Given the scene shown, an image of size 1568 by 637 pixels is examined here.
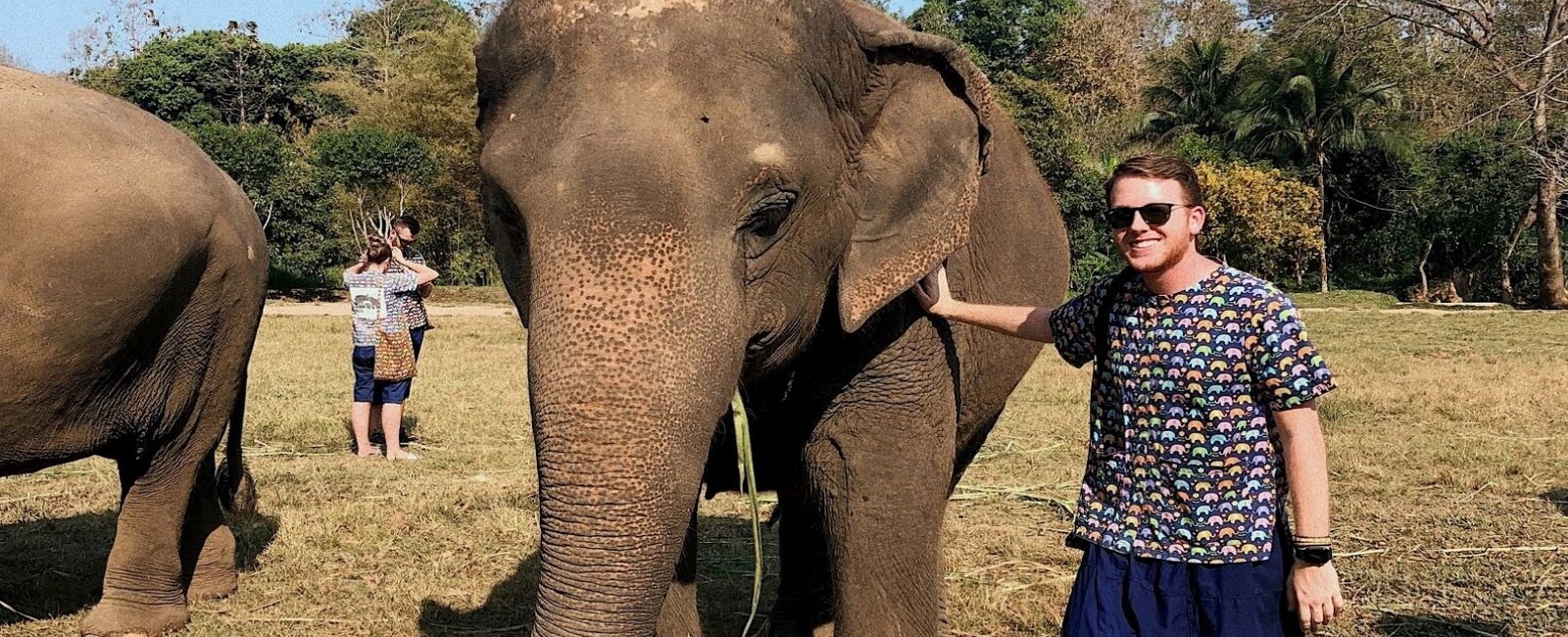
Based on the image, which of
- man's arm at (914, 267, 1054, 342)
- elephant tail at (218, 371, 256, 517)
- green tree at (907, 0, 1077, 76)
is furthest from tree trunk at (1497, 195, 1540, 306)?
man's arm at (914, 267, 1054, 342)

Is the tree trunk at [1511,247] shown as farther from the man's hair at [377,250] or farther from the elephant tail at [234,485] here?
the elephant tail at [234,485]

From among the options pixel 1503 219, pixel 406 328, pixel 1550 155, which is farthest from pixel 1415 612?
pixel 1503 219

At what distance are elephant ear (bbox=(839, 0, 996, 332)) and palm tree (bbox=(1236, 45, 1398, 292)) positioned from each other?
994 inches

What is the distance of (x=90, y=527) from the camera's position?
5.29 meters

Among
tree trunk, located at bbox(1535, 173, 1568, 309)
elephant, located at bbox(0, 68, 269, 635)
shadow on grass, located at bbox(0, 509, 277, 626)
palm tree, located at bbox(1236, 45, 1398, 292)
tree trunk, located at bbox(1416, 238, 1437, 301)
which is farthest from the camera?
palm tree, located at bbox(1236, 45, 1398, 292)

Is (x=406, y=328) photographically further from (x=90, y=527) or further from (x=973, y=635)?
(x=973, y=635)

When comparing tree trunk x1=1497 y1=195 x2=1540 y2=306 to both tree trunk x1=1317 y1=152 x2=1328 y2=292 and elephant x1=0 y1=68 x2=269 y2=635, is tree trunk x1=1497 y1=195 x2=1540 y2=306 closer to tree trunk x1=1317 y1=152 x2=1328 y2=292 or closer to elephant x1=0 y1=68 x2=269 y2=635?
tree trunk x1=1317 y1=152 x2=1328 y2=292

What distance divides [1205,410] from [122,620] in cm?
330

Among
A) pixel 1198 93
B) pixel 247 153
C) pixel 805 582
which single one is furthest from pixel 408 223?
pixel 1198 93

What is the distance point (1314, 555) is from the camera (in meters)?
2.04

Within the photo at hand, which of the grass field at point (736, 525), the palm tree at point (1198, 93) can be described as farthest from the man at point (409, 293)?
the palm tree at point (1198, 93)

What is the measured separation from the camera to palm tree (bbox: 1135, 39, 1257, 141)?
28484mm

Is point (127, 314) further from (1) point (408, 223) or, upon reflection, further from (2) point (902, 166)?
(1) point (408, 223)

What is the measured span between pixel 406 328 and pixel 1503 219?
23074 mm
